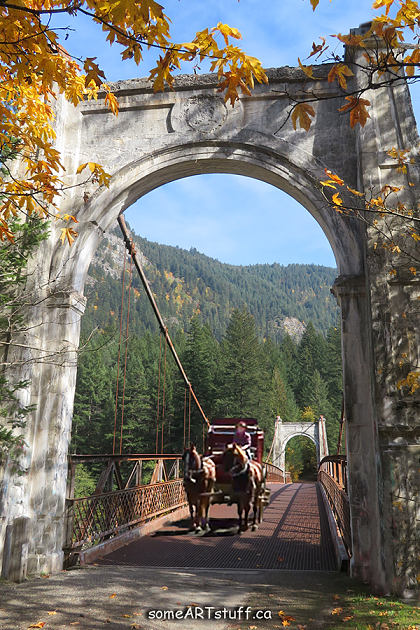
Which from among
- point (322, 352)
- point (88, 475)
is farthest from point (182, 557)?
point (322, 352)

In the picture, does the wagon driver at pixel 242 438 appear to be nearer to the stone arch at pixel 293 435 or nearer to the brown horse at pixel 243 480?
the brown horse at pixel 243 480

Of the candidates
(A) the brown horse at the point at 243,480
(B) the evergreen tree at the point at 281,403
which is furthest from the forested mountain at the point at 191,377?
(A) the brown horse at the point at 243,480

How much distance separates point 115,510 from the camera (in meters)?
6.12

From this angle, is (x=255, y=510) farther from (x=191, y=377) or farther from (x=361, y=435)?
(x=191, y=377)

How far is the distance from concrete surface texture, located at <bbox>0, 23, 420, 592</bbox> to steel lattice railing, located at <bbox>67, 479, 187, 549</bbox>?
0.39 m

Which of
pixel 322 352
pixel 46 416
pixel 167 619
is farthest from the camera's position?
pixel 322 352

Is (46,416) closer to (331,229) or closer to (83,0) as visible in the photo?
(331,229)

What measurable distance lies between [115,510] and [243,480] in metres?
4.77

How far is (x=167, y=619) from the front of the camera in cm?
351

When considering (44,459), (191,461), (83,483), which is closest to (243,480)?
(191,461)

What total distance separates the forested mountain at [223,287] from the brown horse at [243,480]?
9378cm

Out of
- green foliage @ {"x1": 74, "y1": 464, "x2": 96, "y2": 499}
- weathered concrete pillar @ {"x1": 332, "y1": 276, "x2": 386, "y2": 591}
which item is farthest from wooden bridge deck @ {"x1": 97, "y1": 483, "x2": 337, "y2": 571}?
green foliage @ {"x1": 74, "y1": 464, "x2": 96, "y2": 499}

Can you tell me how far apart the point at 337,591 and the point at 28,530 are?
9.25 feet

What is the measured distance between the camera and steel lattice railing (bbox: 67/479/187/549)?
545cm
